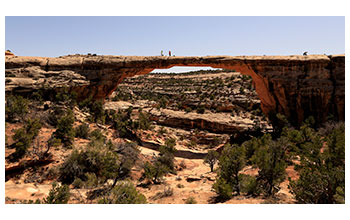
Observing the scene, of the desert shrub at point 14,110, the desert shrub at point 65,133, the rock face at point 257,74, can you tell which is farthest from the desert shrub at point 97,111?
the desert shrub at point 65,133

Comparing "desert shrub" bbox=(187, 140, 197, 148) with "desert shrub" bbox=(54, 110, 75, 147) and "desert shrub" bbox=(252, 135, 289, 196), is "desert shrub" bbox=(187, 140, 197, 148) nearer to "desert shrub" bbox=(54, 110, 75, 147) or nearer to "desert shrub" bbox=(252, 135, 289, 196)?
"desert shrub" bbox=(54, 110, 75, 147)

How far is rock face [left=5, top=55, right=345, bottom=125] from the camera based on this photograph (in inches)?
658

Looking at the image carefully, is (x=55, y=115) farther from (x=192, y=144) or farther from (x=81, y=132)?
(x=192, y=144)

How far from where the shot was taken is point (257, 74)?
18516 mm

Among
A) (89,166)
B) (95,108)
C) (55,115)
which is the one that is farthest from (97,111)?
(89,166)

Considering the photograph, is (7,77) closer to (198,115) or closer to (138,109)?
(138,109)

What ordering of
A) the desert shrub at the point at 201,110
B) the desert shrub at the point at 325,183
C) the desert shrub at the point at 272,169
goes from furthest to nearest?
the desert shrub at the point at 201,110 → the desert shrub at the point at 272,169 → the desert shrub at the point at 325,183

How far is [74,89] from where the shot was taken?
1853 cm

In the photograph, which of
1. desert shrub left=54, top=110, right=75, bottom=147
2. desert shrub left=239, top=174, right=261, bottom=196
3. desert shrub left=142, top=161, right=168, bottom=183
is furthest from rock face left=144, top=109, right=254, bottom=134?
desert shrub left=54, top=110, right=75, bottom=147

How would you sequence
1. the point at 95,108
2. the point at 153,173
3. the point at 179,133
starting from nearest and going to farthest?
the point at 153,173 < the point at 95,108 < the point at 179,133

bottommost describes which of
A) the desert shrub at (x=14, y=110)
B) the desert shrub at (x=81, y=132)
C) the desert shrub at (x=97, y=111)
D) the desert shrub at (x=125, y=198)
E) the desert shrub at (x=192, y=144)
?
the desert shrub at (x=192, y=144)

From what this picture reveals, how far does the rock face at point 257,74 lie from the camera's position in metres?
16.7

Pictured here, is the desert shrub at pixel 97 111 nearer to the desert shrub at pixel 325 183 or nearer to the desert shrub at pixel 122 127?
the desert shrub at pixel 122 127

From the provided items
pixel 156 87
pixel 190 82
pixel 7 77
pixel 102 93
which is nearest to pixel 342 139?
pixel 102 93
